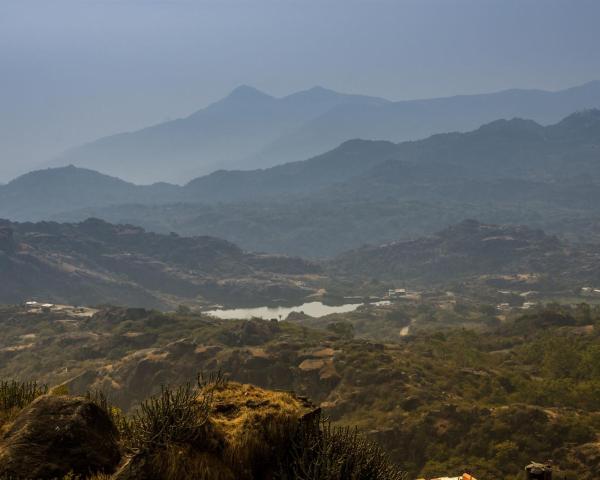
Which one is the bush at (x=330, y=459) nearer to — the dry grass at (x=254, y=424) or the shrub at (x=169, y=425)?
the dry grass at (x=254, y=424)

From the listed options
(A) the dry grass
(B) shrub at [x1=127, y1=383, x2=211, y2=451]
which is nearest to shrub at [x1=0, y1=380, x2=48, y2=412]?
(B) shrub at [x1=127, y1=383, x2=211, y2=451]

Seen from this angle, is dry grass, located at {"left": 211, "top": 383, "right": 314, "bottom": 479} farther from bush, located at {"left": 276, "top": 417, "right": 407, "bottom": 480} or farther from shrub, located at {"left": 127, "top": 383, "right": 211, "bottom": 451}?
shrub, located at {"left": 127, "top": 383, "right": 211, "bottom": 451}

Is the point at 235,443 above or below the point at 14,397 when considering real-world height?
below

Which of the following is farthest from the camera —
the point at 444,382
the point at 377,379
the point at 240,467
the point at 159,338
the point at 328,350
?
the point at 159,338

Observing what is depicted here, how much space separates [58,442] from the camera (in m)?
11.6

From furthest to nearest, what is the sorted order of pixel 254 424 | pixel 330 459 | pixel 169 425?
pixel 330 459 < pixel 254 424 < pixel 169 425

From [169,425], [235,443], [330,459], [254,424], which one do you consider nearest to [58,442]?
[169,425]

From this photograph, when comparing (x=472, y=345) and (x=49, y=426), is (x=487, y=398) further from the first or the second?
(x=49, y=426)

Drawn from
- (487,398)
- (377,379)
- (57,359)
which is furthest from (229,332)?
(487,398)

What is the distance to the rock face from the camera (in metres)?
11.1

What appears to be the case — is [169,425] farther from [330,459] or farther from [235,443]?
[330,459]

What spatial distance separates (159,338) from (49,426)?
11306cm

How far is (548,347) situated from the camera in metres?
77.5

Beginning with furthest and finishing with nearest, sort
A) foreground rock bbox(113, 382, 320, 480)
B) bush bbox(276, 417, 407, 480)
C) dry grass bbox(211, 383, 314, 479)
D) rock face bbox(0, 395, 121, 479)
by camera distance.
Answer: bush bbox(276, 417, 407, 480)
dry grass bbox(211, 383, 314, 479)
rock face bbox(0, 395, 121, 479)
foreground rock bbox(113, 382, 320, 480)
